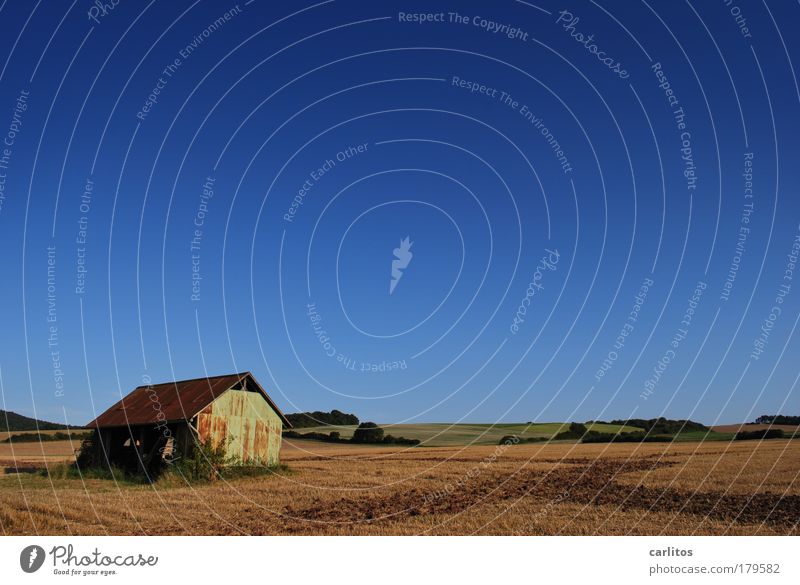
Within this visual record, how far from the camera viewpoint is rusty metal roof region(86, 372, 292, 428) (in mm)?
35125

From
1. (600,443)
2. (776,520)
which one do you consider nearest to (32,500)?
(776,520)

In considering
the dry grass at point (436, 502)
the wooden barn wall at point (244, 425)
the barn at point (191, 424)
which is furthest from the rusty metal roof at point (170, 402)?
the dry grass at point (436, 502)

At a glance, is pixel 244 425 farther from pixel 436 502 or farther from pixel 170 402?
pixel 436 502

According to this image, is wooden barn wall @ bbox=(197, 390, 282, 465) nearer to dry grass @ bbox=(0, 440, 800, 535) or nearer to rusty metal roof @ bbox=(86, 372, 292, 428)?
rusty metal roof @ bbox=(86, 372, 292, 428)

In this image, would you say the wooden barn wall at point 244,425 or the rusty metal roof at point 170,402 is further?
the rusty metal roof at point 170,402

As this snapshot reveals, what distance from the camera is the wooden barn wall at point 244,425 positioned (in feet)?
114

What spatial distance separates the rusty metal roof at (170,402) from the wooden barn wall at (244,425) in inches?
21.7

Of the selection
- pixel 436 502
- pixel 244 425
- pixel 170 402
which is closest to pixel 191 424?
pixel 244 425

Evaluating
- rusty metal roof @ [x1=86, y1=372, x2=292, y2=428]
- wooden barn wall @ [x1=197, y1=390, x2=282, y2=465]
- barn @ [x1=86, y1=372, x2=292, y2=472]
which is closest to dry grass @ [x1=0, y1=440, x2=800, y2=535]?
wooden barn wall @ [x1=197, y1=390, x2=282, y2=465]

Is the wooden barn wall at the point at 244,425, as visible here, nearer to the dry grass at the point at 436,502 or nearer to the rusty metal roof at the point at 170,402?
the rusty metal roof at the point at 170,402

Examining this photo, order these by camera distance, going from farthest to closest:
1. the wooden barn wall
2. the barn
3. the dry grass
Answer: the wooden barn wall, the barn, the dry grass

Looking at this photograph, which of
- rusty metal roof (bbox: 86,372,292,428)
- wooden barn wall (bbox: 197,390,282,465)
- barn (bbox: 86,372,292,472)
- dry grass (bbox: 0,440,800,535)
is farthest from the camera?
rusty metal roof (bbox: 86,372,292,428)

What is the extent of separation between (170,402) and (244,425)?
5063mm
